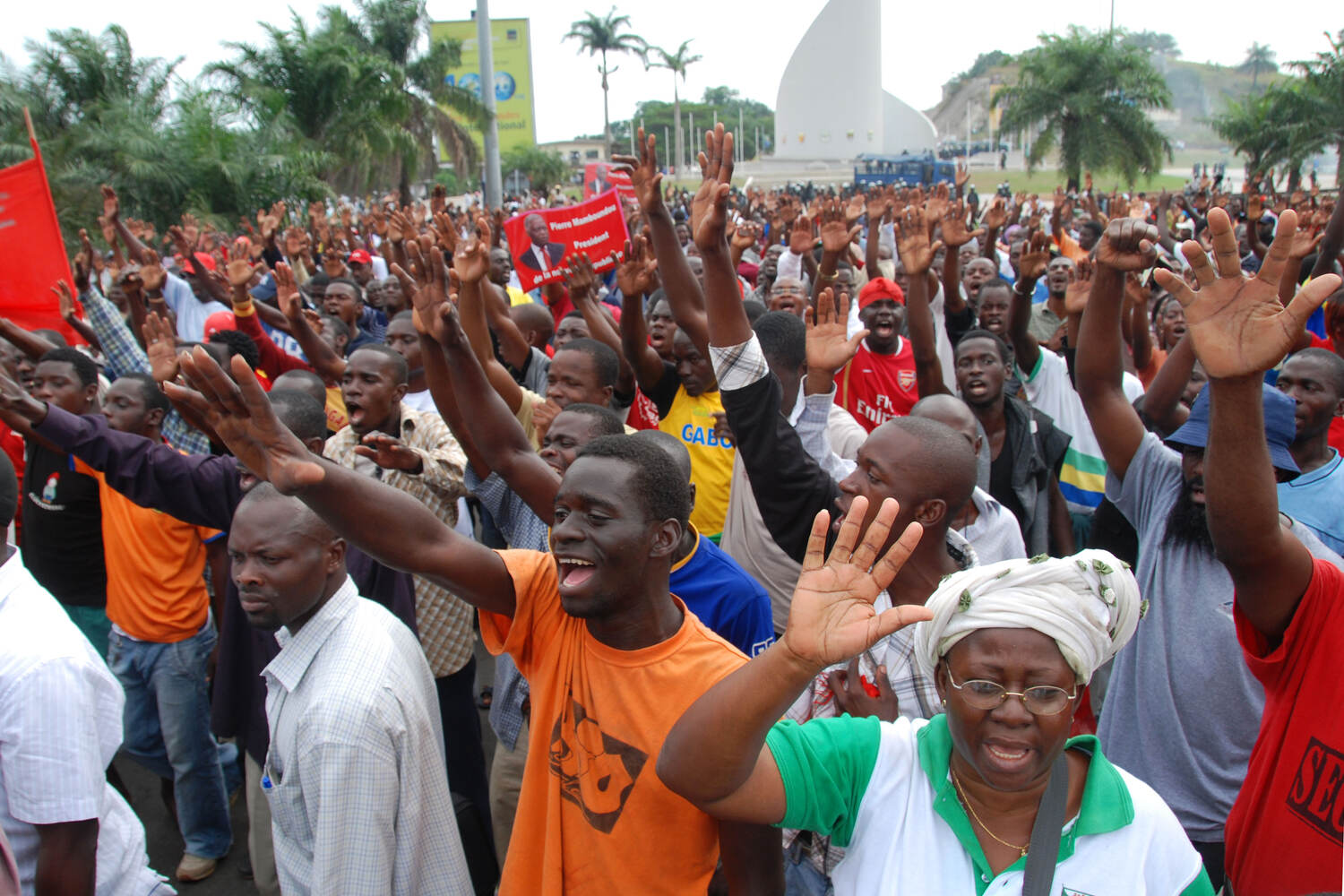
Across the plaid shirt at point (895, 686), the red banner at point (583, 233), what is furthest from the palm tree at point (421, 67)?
the plaid shirt at point (895, 686)

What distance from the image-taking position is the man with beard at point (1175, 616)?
2328 mm

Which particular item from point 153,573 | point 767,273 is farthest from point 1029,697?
point 767,273

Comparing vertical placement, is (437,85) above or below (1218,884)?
above

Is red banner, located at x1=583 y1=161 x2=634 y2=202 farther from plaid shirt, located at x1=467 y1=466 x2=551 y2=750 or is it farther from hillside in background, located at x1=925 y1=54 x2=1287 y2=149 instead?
hillside in background, located at x1=925 y1=54 x2=1287 y2=149

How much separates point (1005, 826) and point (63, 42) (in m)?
A: 22.1

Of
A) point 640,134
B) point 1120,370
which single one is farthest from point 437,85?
point 1120,370

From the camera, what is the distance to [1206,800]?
2.36 meters

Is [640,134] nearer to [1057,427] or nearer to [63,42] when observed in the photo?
[1057,427]

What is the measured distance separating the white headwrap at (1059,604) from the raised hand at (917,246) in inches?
121

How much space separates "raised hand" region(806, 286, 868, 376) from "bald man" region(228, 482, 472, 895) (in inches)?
59.6

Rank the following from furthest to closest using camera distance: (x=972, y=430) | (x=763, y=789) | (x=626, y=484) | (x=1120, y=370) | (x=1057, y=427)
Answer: (x=1057, y=427) → (x=972, y=430) → (x=1120, y=370) → (x=626, y=484) → (x=763, y=789)

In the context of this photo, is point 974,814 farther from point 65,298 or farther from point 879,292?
point 65,298

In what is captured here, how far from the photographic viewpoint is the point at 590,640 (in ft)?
6.70

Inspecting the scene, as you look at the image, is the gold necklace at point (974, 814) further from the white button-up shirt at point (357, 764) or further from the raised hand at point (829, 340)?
the raised hand at point (829, 340)
